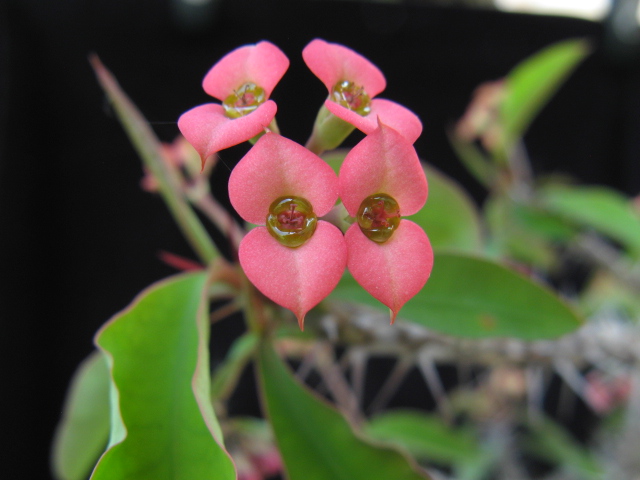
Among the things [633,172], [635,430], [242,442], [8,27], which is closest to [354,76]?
[242,442]

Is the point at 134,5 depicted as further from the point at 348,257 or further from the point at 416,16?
the point at 348,257

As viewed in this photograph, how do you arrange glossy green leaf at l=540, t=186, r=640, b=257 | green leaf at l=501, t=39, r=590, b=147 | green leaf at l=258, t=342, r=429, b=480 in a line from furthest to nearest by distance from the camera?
green leaf at l=501, t=39, r=590, b=147
glossy green leaf at l=540, t=186, r=640, b=257
green leaf at l=258, t=342, r=429, b=480

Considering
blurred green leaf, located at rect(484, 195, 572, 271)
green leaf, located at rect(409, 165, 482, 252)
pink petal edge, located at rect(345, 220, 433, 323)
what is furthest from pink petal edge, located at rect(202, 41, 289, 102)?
blurred green leaf, located at rect(484, 195, 572, 271)

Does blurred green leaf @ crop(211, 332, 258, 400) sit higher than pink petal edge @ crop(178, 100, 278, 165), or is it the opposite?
pink petal edge @ crop(178, 100, 278, 165)

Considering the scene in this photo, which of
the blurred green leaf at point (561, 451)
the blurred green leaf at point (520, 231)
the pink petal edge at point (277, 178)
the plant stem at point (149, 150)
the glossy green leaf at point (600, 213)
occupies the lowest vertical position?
the blurred green leaf at point (561, 451)

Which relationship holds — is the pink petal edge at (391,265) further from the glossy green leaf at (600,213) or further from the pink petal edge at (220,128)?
the glossy green leaf at (600,213)

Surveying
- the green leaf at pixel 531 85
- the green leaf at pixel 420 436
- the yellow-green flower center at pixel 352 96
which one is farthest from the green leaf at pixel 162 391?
the green leaf at pixel 531 85

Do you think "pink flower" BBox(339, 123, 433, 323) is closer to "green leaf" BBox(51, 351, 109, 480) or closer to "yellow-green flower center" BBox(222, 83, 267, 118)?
"yellow-green flower center" BBox(222, 83, 267, 118)
